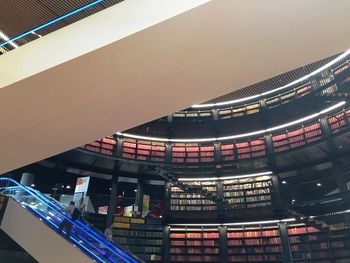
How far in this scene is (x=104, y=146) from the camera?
36.6 feet

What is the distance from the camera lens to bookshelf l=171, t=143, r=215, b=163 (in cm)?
1162

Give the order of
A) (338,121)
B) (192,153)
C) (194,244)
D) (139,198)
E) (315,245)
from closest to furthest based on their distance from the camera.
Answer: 1. (315,245)
2. (338,121)
3. (194,244)
4. (139,198)
5. (192,153)

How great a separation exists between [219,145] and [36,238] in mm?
7572

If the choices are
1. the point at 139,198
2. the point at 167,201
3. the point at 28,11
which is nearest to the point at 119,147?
the point at 139,198

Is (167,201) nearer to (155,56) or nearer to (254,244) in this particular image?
(254,244)

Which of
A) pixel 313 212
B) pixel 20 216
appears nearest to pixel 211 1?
pixel 20 216

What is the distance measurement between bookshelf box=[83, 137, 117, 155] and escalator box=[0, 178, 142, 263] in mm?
4629

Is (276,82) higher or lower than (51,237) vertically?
higher

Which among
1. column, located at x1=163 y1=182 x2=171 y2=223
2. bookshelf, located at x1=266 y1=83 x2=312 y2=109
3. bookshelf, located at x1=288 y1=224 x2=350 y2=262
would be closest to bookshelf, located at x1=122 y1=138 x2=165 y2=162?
column, located at x1=163 y1=182 x2=171 y2=223

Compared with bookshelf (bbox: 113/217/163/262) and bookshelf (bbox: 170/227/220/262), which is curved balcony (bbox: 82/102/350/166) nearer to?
bookshelf (bbox: 113/217/163/262)

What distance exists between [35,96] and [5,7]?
392 cm

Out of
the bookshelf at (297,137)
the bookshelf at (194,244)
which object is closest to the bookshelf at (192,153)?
the bookshelf at (297,137)

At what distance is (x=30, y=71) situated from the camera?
7.47ft

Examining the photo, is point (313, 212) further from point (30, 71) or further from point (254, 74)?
point (30, 71)
